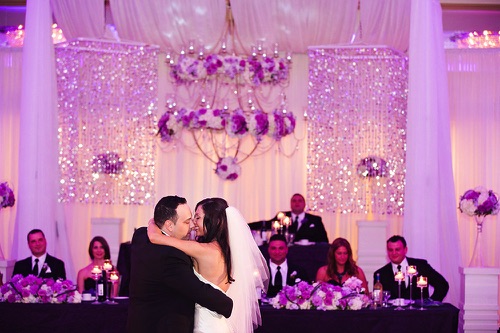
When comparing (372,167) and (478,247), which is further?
(372,167)

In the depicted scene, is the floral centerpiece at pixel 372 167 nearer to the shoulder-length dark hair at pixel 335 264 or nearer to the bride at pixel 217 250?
the shoulder-length dark hair at pixel 335 264

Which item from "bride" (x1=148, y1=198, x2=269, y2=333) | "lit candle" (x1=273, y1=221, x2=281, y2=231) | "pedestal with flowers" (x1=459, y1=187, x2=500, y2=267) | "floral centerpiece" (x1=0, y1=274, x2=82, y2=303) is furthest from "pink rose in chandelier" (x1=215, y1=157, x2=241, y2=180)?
"bride" (x1=148, y1=198, x2=269, y2=333)

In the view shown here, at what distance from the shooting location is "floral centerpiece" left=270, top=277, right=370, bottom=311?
7156 mm

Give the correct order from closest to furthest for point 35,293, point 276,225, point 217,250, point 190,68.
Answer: point 217,250
point 35,293
point 276,225
point 190,68

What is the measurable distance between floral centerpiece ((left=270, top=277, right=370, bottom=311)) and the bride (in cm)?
155

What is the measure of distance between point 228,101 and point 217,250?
25.0 ft

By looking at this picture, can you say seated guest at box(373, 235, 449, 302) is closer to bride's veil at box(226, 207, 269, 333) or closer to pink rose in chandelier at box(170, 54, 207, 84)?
bride's veil at box(226, 207, 269, 333)

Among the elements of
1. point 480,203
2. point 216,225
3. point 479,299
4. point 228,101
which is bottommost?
point 479,299

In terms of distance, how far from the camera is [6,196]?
11.3 m

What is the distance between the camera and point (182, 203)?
5113 mm

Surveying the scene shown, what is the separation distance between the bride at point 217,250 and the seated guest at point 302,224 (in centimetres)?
582

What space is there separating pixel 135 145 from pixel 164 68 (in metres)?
1.28

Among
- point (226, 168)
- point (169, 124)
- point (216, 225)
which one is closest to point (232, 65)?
point (169, 124)

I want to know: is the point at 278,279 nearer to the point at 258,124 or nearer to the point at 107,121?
the point at 258,124
